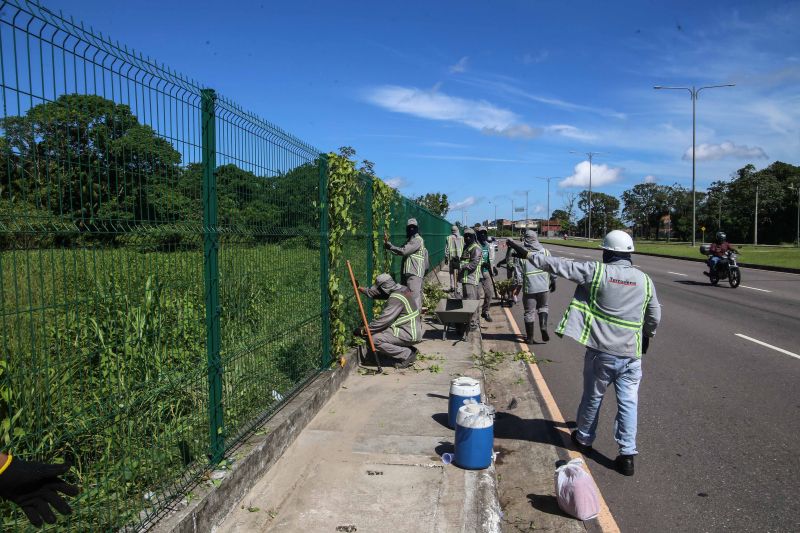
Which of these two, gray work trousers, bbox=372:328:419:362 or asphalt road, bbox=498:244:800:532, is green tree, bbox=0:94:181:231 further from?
gray work trousers, bbox=372:328:419:362

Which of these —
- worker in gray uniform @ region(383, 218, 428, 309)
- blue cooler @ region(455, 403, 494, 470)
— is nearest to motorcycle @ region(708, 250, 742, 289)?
worker in gray uniform @ region(383, 218, 428, 309)

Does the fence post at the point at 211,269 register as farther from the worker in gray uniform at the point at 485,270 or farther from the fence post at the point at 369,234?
the worker in gray uniform at the point at 485,270

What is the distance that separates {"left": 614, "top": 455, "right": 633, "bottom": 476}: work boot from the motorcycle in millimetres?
14846

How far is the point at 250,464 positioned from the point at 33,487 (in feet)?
6.98

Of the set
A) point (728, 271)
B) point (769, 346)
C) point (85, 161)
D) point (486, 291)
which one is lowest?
point (769, 346)

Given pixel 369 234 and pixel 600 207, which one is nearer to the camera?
pixel 369 234

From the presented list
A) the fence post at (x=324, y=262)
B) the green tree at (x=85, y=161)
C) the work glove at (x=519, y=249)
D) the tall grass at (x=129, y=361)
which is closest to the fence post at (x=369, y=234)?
the fence post at (x=324, y=262)

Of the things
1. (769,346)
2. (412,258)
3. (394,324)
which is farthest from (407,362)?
(769,346)

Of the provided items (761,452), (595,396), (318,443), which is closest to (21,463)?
(318,443)

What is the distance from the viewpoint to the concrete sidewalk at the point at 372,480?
382cm

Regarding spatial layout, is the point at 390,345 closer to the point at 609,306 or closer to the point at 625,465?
the point at 609,306

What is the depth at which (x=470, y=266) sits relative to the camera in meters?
11.4

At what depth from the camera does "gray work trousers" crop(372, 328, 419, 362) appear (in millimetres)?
7594

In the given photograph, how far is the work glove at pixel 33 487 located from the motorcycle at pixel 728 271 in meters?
18.6
